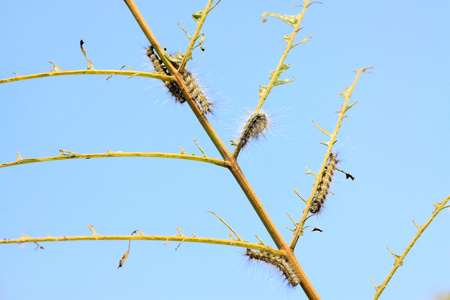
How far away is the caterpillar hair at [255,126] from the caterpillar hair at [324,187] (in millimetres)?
442

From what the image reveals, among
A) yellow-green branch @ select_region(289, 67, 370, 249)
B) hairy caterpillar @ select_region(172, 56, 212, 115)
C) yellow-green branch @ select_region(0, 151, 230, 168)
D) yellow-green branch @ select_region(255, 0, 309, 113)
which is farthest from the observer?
hairy caterpillar @ select_region(172, 56, 212, 115)

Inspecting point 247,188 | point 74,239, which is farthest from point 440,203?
point 74,239

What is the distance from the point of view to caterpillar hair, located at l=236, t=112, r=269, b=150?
285 cm

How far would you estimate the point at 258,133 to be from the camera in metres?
2.96

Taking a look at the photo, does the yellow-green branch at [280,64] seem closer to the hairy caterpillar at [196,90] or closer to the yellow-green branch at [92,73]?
the hairy caterpillar at [196,90]

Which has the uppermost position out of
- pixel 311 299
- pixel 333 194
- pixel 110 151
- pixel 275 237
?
pixel 110 151

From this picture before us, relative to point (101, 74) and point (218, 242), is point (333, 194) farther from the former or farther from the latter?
point (101, 74)

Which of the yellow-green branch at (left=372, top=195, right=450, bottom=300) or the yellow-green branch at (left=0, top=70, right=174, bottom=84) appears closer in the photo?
the yellow-green branch at (left=0, top=70, right=174, bottom=84)

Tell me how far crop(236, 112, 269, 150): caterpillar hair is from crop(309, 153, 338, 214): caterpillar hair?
44 centimetres

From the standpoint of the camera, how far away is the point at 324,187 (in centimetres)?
289

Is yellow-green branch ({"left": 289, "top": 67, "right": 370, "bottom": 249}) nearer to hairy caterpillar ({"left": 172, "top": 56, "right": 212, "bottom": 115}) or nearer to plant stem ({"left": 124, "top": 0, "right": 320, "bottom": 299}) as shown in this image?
plant stem ({"left": 124, "top": 0, "right": 320, "bottom": 299})

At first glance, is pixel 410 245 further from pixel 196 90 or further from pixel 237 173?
pixel 196 90

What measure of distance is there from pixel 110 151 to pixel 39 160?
33 centimetres

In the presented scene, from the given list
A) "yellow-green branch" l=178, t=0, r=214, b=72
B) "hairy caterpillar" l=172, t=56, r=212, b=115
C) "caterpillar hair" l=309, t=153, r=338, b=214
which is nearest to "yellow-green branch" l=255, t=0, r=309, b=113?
"hairy caterpillar" l=172, t=56, r=212, b=115
